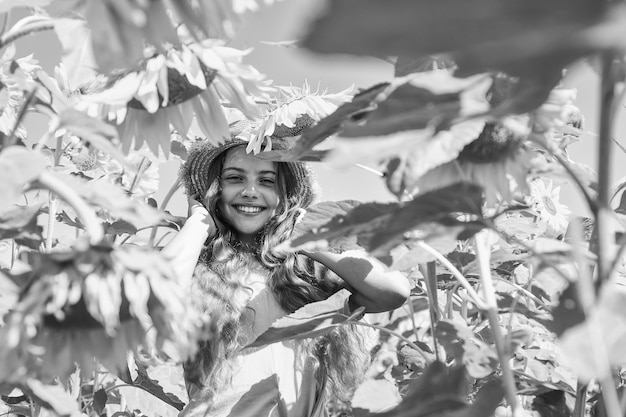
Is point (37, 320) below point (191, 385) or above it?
above

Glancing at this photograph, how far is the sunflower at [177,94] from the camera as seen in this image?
2.21ft

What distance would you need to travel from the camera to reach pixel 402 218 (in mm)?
472

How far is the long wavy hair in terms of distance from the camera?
1860 mm

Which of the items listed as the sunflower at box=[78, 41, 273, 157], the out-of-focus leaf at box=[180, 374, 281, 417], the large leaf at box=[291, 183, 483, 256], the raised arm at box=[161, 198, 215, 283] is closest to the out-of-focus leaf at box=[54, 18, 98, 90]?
the sunflower at box=[78, 41, 273, 157]

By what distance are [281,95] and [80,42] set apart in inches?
33.8

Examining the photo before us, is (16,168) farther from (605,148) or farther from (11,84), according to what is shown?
(11,84)

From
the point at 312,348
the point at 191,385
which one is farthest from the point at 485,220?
the point at 191,385

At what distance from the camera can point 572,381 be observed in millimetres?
1201

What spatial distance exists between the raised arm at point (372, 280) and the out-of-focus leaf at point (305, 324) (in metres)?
0.55

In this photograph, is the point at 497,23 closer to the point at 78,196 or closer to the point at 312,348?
the point at 78,196

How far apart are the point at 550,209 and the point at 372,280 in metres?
0.77

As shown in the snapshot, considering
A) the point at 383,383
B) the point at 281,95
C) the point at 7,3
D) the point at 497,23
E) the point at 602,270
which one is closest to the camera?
the point at 497,23

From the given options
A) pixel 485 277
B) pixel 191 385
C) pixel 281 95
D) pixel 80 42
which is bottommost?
pixel 191 385

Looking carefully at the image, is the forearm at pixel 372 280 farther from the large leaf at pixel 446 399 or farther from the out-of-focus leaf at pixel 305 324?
the large leaf at pixel 446 399
